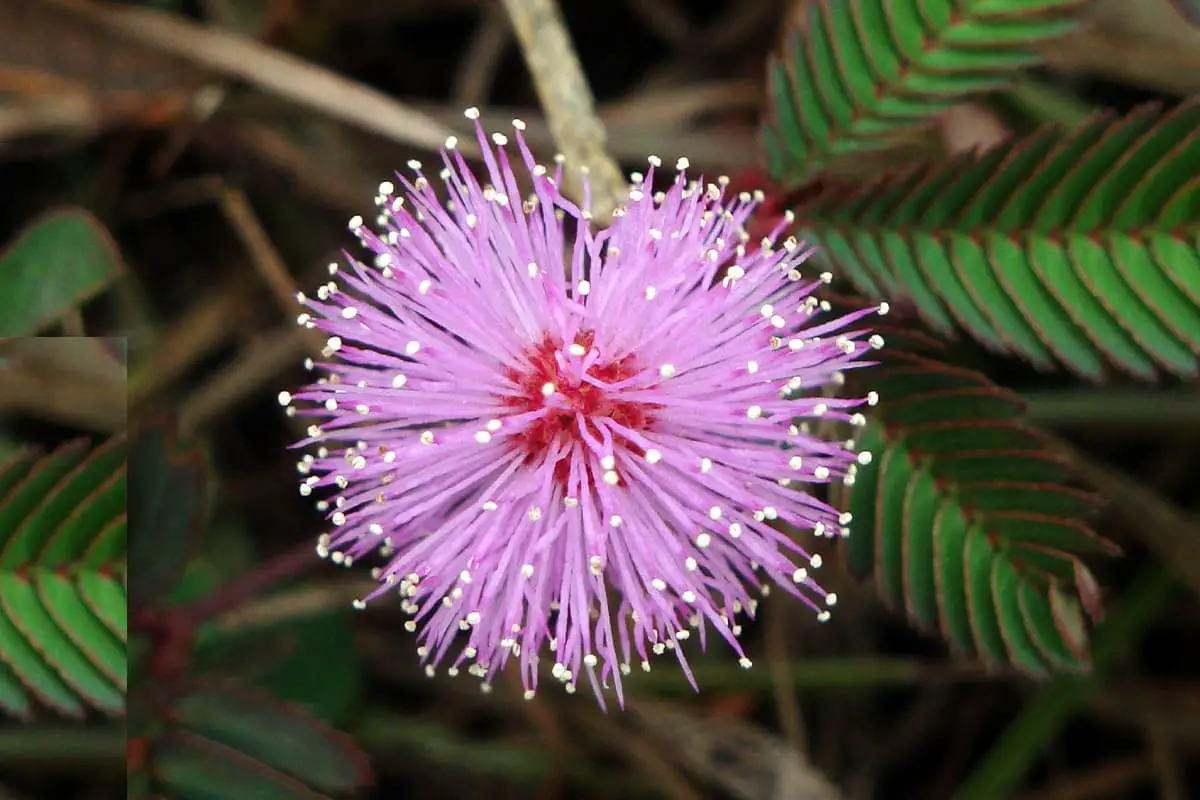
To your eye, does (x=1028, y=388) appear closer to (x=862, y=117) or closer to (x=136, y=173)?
(x=862, y=117)

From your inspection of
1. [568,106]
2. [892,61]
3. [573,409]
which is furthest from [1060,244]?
[568,106]

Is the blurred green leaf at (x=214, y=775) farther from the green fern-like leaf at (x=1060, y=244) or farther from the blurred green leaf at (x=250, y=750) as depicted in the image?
the green fern-like leaf at (x=1060, y=244)

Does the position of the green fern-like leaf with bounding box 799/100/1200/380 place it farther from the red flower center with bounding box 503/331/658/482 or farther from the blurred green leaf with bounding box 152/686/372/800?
the blurred green leaf with bounding box 152/686/372/800

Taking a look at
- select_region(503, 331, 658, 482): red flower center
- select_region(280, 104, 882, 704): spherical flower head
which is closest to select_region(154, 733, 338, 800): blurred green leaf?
select_region(280, 104, 882, 704): spherical flower head

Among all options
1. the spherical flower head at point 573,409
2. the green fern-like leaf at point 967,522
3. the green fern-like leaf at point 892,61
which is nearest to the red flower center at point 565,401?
the spherical flower head at point 573,409

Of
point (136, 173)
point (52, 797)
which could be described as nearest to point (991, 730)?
point (52, 797)
